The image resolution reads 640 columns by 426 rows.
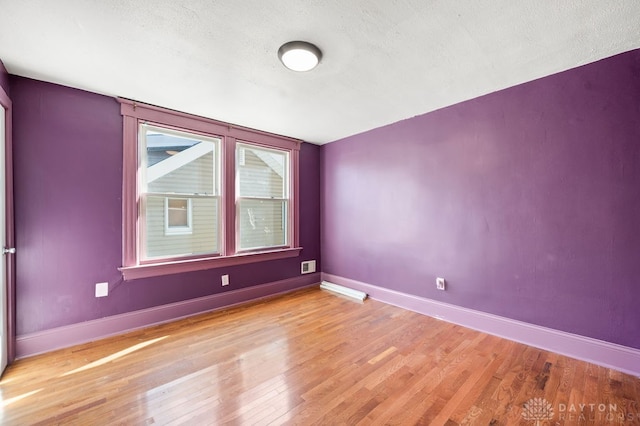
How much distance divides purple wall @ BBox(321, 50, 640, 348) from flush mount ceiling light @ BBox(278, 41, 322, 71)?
68.9 inches

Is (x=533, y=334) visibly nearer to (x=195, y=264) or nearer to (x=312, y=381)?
(x=312, y=381)

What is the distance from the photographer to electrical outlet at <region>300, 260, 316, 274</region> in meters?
4.18

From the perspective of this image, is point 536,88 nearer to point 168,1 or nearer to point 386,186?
point 386,186

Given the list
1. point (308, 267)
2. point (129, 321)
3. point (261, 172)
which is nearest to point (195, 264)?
point (129, 321)

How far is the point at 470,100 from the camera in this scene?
2.74 meters

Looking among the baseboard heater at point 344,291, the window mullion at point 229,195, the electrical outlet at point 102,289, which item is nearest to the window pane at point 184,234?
the window mullion at point 229,195

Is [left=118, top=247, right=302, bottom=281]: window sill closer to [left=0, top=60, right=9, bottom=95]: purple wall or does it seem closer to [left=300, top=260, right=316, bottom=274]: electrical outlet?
[left=300, top=260, right=316, bottom=274]: electrical outlet

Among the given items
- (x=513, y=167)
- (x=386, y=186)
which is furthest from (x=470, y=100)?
(x=386, y=186)

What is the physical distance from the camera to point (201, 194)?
323 cm

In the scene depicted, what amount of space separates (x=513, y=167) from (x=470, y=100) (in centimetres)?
84

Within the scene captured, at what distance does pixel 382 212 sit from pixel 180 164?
2632 mm

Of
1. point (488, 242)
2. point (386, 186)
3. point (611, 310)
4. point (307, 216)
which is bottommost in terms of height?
point (611, 310)

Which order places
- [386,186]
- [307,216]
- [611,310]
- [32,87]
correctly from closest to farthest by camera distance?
[611,310], [32,87], [386,186], [307,216]

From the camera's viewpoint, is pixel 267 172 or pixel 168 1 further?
pixel 267 172
